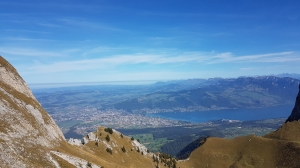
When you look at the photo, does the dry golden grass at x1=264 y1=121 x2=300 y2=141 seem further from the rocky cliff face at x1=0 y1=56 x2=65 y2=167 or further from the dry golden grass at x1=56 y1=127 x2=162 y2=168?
the rocky cliff face at x1=0 y1=56 x2=65 y2=167

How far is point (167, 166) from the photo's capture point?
4254 inches

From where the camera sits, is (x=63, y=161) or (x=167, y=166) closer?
(x=63, y=161)

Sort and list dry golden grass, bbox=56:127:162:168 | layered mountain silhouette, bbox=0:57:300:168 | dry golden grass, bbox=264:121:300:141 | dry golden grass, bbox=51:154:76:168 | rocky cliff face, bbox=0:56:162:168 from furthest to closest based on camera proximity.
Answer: dry golden grass, bbox=264:121:300:141 → dry golden grass, bbox=56:127:162:168 → dry golden grass, bbox=51:154:76:168 → layered mountain silhouette, bbox=0:57:300:168 → rocky cliff face, bbox=0:56:162:168

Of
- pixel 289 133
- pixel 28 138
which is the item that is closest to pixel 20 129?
pixel 28 138

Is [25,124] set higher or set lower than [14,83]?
lower

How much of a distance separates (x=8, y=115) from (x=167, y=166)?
7943 cm

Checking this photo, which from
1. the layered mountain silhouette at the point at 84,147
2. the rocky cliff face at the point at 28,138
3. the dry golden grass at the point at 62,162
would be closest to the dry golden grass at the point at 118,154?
the layered mountain silhouette at the point at 84,147

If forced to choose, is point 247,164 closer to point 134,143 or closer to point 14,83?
point 134,143

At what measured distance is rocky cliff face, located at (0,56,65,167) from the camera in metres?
39.3

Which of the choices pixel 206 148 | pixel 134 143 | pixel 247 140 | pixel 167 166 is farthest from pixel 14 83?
pixel 247 140

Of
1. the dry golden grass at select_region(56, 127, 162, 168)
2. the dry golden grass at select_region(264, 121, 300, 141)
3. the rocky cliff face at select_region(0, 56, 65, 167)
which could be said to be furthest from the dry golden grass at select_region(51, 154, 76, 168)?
the dry golden grass at select_region(264, 121, 300, 141)

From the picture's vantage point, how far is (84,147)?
7681 cm

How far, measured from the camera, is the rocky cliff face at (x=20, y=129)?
39.3 meters

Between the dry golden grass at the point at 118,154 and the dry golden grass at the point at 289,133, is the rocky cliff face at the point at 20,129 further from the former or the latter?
the dry golden grass at the point at 289,133
